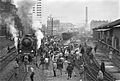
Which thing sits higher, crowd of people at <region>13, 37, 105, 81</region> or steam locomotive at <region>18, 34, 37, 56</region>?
steam locomotive at <region>18, 34, 37, 56</region>

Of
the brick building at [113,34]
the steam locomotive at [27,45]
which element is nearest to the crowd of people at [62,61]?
the steam locomotive at [27,45]

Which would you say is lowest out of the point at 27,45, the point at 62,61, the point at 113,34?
the point at 62,61

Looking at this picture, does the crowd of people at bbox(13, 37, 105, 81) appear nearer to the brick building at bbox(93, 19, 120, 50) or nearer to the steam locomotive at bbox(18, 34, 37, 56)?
the steam locomotive at bbox(18, 34, 37, 56)

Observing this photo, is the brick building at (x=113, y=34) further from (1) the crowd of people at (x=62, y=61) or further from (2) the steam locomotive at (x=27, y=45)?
(2) the steam locomotive at (x=27, y=45)

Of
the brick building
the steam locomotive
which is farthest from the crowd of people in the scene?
the brick building

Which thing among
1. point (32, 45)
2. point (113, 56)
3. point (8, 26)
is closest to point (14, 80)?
point (32, 45)

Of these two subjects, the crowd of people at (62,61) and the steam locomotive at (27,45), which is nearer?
the crowd of people at (62,61)

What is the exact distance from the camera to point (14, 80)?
14188 mm

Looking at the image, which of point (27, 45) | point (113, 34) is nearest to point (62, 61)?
point (27, 45)

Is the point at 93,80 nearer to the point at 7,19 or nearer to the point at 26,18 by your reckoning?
the point at 26,18

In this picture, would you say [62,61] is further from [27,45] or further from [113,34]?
[113,34]

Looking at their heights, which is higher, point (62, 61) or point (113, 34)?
point (113, 34)

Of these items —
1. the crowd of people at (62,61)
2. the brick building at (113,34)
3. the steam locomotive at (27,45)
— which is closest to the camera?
the crowd of people at (62,61)

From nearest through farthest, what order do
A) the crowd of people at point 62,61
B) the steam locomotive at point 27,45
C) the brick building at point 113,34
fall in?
the crowd of people at point 62,61 → the steam locomotive at point 27,45 → the brick building at point 113,34
